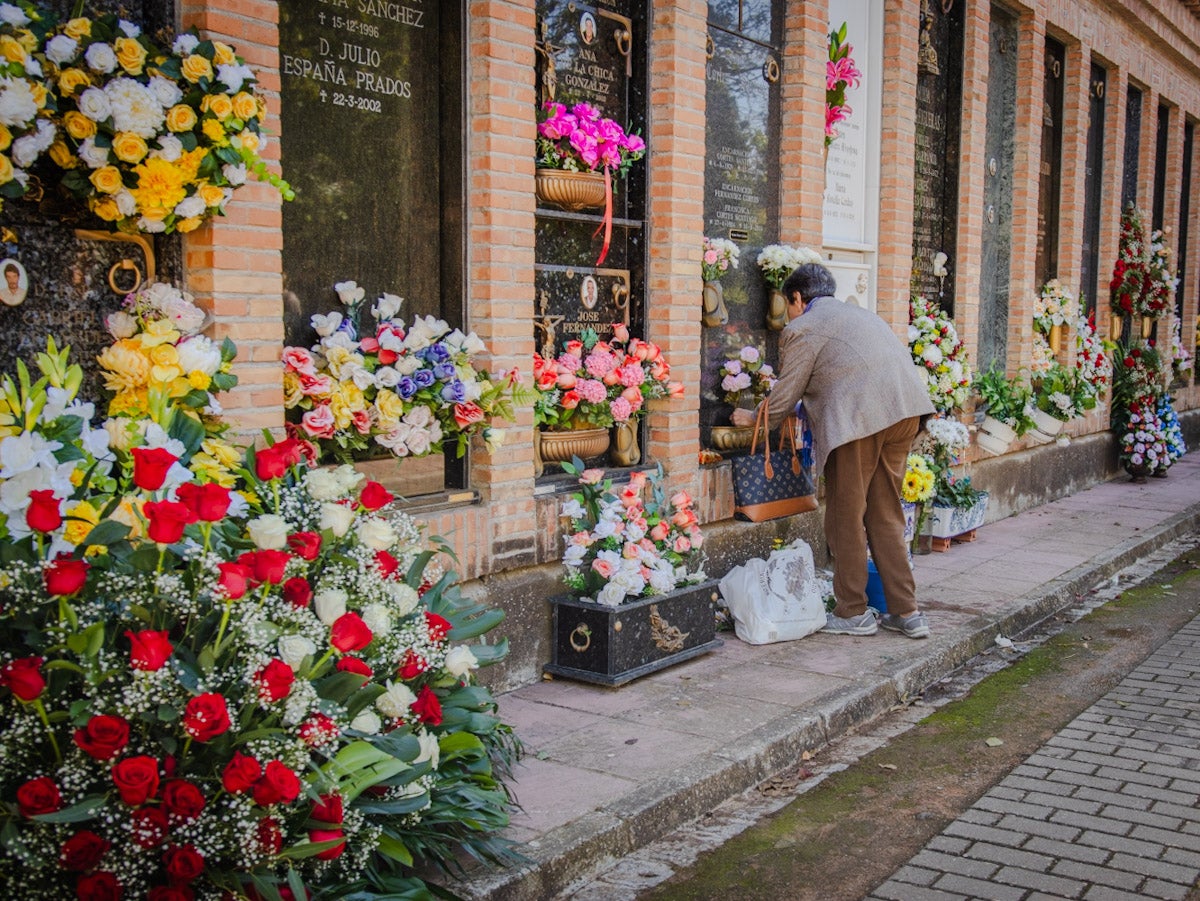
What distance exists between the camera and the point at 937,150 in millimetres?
10320

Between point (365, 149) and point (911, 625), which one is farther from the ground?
point (365, 149)

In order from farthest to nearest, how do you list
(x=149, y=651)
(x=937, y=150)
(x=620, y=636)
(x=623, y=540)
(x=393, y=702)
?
1. (x=937, y=150)
2. (x=623, y=540)
3. (x=620, y=636)
4. (x=393, y=702)
5. (x=149, y=651)

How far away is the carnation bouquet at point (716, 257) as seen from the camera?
709 centimetres

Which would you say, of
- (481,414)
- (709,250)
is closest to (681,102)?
(709,250)

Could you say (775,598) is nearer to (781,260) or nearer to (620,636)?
(620,636)

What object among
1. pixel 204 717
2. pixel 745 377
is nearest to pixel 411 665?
pixel 204 717

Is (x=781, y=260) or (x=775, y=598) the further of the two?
(x=781, y=260)

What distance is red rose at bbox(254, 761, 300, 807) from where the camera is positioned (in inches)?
112

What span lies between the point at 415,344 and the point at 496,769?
1.78 meters

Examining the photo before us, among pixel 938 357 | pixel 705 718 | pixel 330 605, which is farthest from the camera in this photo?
pixel 938 357

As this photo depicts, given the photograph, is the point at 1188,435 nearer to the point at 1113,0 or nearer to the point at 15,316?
the point at 1113,0

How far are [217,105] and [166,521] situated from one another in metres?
1.64

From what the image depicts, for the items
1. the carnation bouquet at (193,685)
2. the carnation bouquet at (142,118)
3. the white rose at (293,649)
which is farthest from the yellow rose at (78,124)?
Answer: the white rose at (293,649)

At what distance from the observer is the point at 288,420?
4.96 meters
